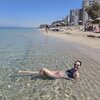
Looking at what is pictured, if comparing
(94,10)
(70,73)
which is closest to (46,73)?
(70,73)

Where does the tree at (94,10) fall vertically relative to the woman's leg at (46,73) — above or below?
above

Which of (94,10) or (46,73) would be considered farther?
(94,10)

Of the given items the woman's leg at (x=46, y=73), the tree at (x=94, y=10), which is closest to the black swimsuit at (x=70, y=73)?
the woman's leg at (x=46, y=73)

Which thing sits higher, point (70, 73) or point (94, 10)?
point (94, 10)

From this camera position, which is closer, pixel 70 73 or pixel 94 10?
pixel 70 73

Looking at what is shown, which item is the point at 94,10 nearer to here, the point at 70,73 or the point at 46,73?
the point at 70,73

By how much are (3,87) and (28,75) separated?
1698 millimetres

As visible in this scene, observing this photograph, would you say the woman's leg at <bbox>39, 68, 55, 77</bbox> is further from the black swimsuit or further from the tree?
the tree

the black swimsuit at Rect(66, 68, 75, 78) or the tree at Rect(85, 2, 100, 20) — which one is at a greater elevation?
the tree at Rect(85, 2, 100, 20)

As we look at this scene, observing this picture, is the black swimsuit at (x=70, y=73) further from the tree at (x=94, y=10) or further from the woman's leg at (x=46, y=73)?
the tree at (x=94, y=10)

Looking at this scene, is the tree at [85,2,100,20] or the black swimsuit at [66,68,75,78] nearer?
the black swimsuit at [66,68,75,78]

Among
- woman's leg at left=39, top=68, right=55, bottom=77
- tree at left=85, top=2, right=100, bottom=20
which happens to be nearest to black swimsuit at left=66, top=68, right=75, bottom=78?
woman's leg at left=39, top=68, right=55, bottom=77

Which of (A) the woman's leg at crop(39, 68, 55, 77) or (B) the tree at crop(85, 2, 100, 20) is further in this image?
(B) the tree at crop(85, 2, 100, 20)

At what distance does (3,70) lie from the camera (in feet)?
33.0
